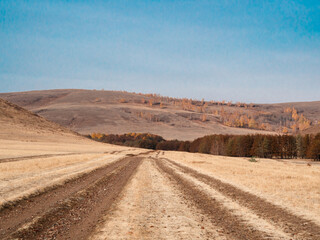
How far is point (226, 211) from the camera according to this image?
41.1 ft

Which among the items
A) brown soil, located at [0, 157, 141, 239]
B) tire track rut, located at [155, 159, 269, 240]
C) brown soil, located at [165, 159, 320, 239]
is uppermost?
brown soil, located at [165, 159, 320, 239]

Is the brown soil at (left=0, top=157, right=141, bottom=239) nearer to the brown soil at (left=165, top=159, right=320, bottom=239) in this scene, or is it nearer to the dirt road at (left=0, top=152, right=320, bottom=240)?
the dirt road at (left=0, top=152, right=320, bottom=240)

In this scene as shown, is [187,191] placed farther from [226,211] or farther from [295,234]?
[295,234]

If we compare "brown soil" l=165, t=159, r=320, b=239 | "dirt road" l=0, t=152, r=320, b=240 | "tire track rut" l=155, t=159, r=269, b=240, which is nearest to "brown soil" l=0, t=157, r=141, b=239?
"dirt road" l=0, t=152, r=320, b=240

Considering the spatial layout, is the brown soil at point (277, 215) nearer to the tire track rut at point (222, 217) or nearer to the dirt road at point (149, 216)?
the dirt road at point (149, 216)

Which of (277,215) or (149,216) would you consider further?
(277,215)

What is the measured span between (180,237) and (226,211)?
4.43 metres

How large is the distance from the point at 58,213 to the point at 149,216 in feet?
13.4

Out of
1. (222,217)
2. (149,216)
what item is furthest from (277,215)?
(149,216)

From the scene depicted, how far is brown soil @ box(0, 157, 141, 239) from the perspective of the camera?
9219mm

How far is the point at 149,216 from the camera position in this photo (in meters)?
11.4

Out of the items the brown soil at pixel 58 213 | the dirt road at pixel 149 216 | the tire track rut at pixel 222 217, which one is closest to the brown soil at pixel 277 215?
the dirt road at pixel 149 216

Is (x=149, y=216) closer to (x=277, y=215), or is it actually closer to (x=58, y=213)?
(x=58, y=213)

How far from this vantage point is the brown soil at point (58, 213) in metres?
9.22
